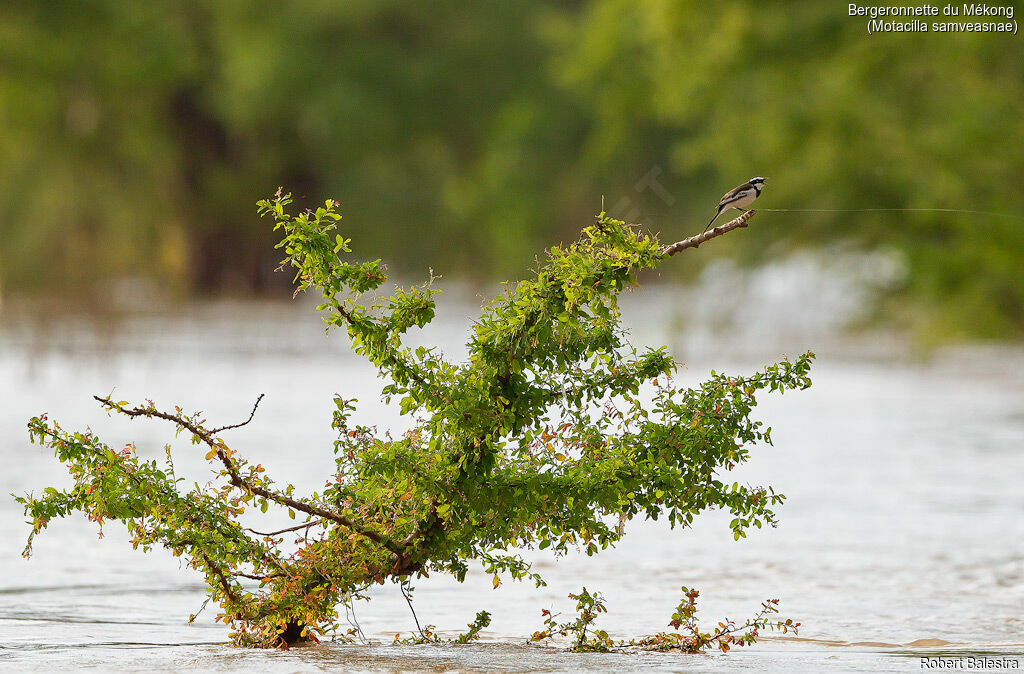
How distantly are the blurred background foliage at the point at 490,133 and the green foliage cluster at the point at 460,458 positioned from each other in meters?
15.8

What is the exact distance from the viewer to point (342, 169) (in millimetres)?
42250

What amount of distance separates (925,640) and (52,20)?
25887mm

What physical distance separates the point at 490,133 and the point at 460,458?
33.7 m

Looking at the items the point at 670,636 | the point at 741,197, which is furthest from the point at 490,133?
the point at 670,636

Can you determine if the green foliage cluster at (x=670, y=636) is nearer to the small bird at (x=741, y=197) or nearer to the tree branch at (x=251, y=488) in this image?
the tree branch at (x=251, y=488)

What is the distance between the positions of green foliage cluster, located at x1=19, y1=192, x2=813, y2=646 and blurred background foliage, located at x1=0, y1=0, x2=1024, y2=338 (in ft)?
51.7

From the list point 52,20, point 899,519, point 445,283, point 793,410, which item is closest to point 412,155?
point 445,283

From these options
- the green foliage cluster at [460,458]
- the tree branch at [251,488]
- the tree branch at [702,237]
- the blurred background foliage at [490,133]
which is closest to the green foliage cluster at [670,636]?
the green foliage cluster at [460,458]

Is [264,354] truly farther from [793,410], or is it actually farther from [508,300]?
[508,300]

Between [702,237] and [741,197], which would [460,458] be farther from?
[741,197]

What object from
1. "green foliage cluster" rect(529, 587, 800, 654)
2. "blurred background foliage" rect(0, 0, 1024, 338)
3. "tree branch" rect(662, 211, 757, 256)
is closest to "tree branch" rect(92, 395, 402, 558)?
"green foliage cluster" rect(529, 587, 800, 654)

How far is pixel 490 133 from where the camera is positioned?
130 ft

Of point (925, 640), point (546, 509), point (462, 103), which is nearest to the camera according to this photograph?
point (546, 509)

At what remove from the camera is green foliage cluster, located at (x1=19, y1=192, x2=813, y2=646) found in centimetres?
645
